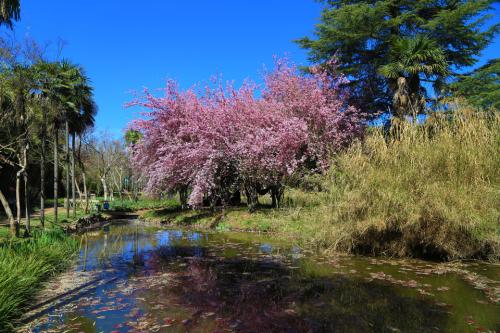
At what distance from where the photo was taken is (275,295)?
24.0 feet

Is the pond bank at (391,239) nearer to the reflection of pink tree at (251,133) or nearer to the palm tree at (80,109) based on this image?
the reflection of pink tree at (251,133)

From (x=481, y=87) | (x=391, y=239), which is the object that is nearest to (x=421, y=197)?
(x=391, y=239)

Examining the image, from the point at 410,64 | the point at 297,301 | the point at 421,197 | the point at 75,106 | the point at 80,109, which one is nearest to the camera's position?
the point at 297,301

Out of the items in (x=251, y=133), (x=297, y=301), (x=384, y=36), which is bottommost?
(x=297, y=301)

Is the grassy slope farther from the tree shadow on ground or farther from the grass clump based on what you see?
the tree shadow on ground

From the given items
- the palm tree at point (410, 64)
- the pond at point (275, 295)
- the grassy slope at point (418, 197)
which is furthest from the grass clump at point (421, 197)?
the palm tree at point (410, 64)

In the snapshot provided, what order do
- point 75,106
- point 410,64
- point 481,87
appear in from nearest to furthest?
point 410,64
point 481,87
point 75,106

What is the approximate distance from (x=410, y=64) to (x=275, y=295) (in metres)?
16.2

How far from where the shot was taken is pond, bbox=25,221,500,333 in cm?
574

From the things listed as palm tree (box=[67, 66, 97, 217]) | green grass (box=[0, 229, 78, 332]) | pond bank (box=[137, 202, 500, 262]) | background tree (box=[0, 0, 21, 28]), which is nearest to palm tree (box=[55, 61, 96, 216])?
palm tree (box=[67, 66, 97, 217])

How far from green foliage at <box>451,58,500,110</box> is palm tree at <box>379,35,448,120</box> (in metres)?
2.06

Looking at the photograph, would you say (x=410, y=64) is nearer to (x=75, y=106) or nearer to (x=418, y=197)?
(x=418, y=197)

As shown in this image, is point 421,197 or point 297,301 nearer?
point 297,301

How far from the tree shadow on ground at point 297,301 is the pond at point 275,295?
16 mm
